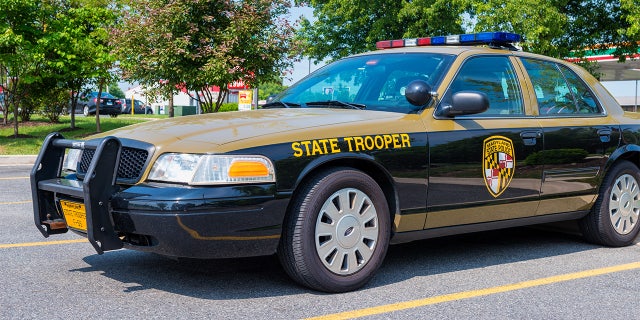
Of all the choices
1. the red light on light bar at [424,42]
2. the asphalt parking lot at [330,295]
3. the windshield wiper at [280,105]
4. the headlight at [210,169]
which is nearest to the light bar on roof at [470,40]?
the red light on light bar at [424,42]

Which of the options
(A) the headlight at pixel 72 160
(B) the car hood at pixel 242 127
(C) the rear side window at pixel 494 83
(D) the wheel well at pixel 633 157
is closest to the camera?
(B) the car hood at pixel 242 127

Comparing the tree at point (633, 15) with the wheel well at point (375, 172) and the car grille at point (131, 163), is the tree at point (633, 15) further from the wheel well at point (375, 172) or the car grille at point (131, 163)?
the car grille at point (131, 163)

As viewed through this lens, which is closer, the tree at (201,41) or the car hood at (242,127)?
the car hood at (242,127)

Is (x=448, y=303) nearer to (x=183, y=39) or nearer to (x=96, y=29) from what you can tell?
(x=183, y=39)

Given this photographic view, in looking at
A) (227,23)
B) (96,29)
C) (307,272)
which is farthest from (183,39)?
(307,272)

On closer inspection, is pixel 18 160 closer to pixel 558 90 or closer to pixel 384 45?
pixel 384 45

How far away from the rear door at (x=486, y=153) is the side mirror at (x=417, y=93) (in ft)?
0.47

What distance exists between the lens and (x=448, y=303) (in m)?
4.25

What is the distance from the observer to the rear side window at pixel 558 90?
5.72 meters

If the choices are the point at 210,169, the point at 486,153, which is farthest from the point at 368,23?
the point at 210,169

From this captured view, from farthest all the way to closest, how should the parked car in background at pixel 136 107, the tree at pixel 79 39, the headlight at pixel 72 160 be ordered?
the parked car in background at pixel 136 107
the tree at pixel 79 39
the headlight at pixel 72 160

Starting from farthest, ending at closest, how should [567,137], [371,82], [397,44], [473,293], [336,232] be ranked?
1. [397,44]
2. [567,137]
3. [371,82]
4. [473,293]
5. [336,232]

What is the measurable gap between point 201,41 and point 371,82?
1281 centimetres

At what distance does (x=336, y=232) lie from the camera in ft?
14.2
